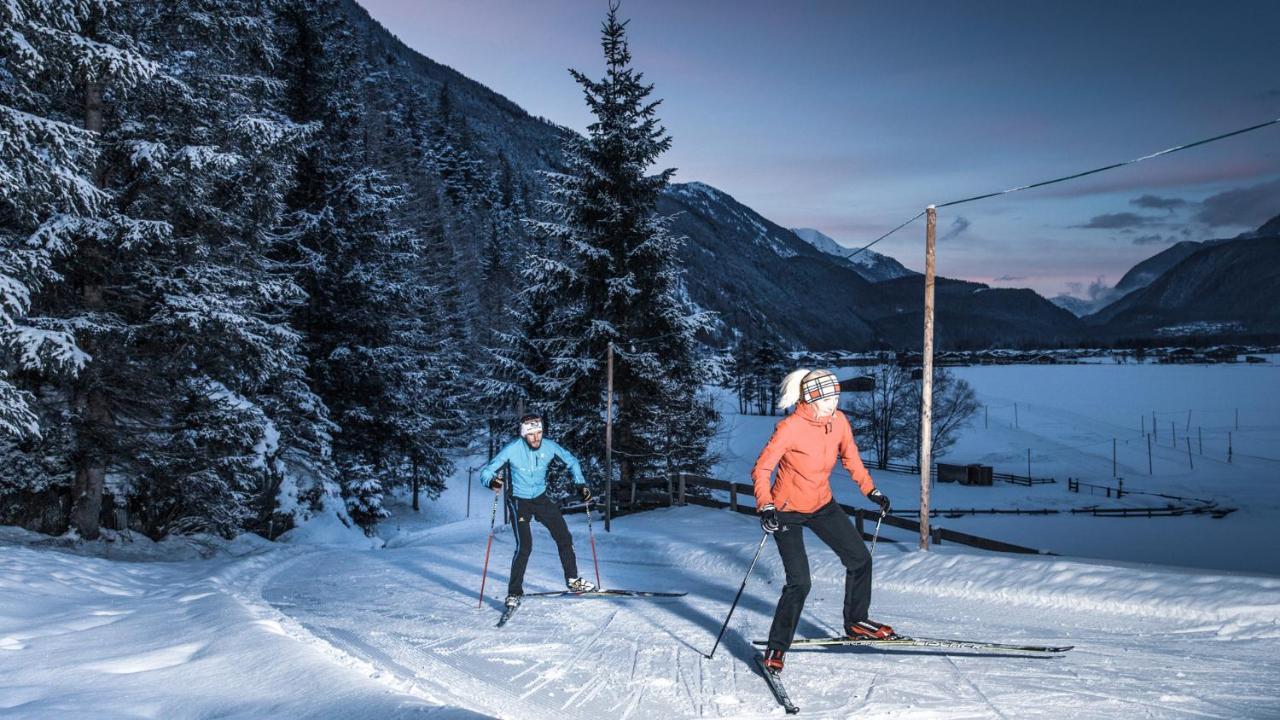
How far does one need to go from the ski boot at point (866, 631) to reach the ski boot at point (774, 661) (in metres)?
0.85

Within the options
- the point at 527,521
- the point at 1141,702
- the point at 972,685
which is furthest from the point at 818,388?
the point at 527,521

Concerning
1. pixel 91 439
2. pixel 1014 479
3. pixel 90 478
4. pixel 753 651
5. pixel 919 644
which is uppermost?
pixel 91 439

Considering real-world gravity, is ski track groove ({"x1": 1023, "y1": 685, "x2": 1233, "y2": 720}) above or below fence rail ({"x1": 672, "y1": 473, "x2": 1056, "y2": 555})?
above

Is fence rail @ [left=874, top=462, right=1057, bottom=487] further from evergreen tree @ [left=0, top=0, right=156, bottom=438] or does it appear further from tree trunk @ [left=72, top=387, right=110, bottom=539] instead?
evergreen tree @ [left=0, top=0, right=156, bottom=438]

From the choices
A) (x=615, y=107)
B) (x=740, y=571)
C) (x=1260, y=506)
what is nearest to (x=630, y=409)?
(x=615, y=107)

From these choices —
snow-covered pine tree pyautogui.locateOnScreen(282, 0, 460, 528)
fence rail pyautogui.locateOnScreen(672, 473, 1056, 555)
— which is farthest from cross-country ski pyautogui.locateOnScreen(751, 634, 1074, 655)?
snow-covered pine tree pyautogui.locateOnScreen(282, 0, 460, 528)

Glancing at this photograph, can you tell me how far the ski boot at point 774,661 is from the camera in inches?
211

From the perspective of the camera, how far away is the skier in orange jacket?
544cm

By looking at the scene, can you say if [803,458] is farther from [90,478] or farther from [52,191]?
[90,478]

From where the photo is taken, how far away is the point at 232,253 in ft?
44.3

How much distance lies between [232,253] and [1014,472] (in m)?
74.8

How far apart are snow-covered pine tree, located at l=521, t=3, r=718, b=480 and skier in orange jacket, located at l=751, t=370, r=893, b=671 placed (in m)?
13.8

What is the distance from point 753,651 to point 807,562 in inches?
58.8

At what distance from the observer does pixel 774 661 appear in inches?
212
